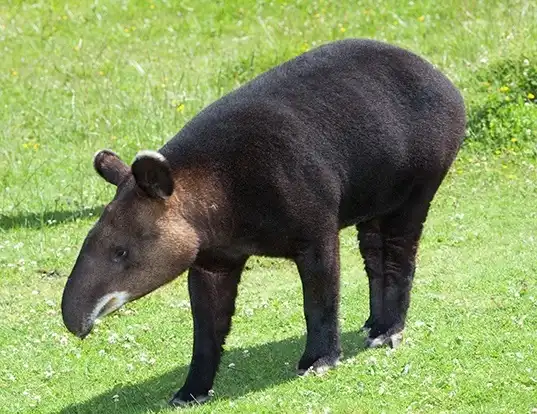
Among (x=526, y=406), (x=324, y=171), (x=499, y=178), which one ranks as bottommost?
(x=499, y=178)

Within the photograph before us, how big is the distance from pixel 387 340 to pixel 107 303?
2299 mm

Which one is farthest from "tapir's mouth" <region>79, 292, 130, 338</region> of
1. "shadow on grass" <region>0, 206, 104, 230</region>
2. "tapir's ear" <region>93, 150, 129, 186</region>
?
"shadow on grass" <region>0, 206, 104, 230</region>

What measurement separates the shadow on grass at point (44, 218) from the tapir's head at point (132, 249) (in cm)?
546

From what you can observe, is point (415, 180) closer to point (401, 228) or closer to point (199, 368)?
point (401, 228)

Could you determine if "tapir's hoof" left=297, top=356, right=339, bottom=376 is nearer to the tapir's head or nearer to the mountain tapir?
the mountain tapir

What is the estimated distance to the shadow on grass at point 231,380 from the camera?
8773 millimetres

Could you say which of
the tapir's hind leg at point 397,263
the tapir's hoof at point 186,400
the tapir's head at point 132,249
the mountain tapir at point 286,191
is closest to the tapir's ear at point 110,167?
the mountain tapir at point 286,191

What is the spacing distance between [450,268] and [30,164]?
242 inches

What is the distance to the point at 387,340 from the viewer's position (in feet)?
30.4

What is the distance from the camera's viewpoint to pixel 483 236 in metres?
12.1

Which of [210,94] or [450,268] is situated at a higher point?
[450,268]

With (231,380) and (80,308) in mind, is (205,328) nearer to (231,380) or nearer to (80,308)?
(231,380)

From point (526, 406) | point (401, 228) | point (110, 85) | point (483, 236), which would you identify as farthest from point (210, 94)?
point (526, 406)

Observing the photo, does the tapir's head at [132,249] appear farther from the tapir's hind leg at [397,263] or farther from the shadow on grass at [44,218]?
the shadow on grass at [44,218]
